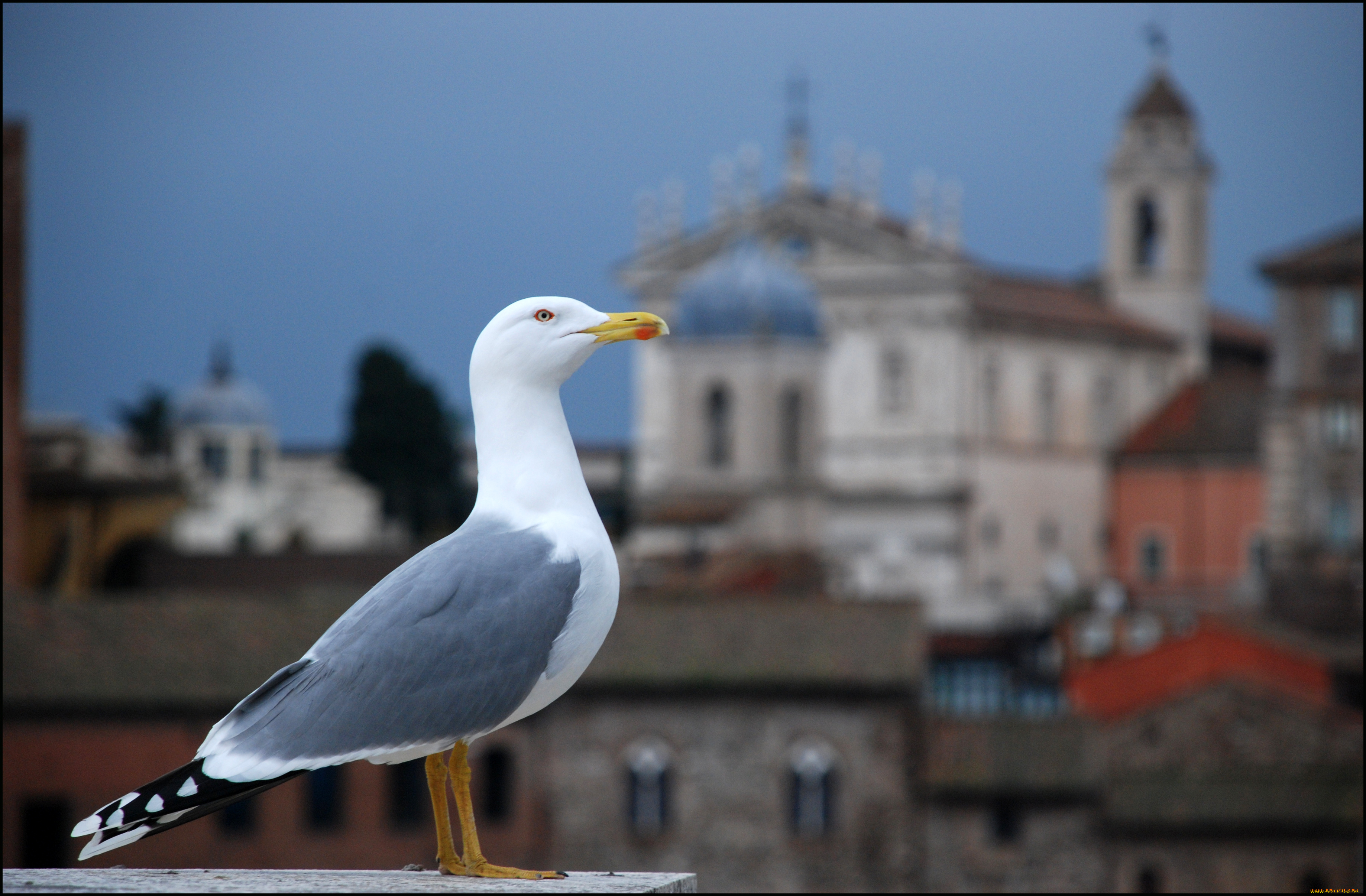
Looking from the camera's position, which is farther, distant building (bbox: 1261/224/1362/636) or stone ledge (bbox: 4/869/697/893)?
distant building (bbox: 1261/224/1362/636)

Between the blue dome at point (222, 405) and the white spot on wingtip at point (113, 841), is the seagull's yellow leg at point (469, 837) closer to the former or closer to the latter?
the white spot on wingtip at point (113, 841)

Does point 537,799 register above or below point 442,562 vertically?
below

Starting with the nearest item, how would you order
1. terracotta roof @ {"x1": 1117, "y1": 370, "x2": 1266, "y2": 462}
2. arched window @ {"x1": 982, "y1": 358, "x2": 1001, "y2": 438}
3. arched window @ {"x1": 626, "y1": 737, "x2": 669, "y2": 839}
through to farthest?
arched window @ {"x1": 626, "y1": 737, "x2": 669, "y2": 839}
arched window @ {"x1": 982, "y1": 358, "x2": 1001, "y2": 438}
terracotta roof @ {"x1": 1117, "y1": 370, "x2": 1266, "y2": 462}

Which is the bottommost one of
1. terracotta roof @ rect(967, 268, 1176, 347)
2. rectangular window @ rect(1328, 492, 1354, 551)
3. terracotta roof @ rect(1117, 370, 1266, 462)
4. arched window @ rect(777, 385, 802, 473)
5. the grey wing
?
the grey wing

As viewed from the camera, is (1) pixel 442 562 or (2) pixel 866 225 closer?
(1) pixel 442 562

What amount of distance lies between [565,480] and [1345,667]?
99.9ft

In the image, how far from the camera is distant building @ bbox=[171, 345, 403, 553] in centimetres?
6500

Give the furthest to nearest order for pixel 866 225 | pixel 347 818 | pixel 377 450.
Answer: pixel 866 225, pixel 377 450, pixel 347 818

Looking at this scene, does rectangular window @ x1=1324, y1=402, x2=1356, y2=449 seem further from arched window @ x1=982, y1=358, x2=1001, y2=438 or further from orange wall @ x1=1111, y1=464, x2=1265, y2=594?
arched window @ x1=982, y1=358, x2=1001, y2=438

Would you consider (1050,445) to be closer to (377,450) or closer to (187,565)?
(377,450)

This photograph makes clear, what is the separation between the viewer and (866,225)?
6169cm

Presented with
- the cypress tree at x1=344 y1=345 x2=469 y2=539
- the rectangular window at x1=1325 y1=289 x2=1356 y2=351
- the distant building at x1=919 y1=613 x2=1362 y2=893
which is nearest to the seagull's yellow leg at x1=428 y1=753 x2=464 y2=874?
the distant building at x1=919 y1=613 x2=1362 y2=893

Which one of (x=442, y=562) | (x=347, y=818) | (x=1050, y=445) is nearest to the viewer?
(x=442, y=562)

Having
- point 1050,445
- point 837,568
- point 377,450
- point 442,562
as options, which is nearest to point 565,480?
point 442,562
